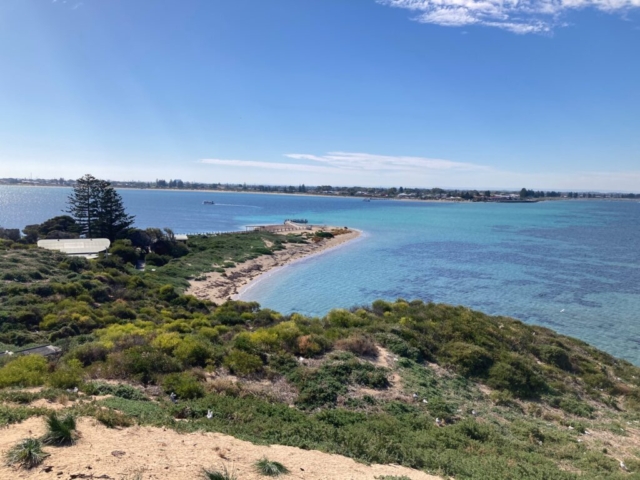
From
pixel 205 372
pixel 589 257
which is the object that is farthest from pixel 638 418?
pixel 589 257

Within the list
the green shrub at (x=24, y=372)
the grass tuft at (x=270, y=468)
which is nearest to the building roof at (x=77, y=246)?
the green shrub at (x=24, y=372)

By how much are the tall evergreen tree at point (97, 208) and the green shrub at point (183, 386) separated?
139 feet

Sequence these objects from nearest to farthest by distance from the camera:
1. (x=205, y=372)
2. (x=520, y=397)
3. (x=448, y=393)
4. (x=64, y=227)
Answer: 1. (x=205, y=372)
2. (x=448, y=393)
3. (x=520, y=397)
4. (x=64, y=227)

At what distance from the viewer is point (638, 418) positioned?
12.9 m

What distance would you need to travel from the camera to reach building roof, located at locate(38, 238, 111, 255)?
35.4 m

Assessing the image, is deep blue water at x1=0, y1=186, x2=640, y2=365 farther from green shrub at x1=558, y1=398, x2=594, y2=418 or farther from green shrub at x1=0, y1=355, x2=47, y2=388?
green shrub at x1=0, y1=355, x2=47, y2=388

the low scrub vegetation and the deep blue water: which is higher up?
the low scrub vegetation

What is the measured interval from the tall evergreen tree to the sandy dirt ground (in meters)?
45.1

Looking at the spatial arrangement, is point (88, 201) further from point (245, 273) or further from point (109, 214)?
point (245, 273)

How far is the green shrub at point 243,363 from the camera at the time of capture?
11508 mm

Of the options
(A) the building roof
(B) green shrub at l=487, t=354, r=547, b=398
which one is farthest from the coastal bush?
(A) the building roof

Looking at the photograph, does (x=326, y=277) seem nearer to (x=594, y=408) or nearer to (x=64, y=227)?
(x=594, y=408)

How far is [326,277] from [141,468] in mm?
33462

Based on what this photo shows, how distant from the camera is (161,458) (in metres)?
6.14
